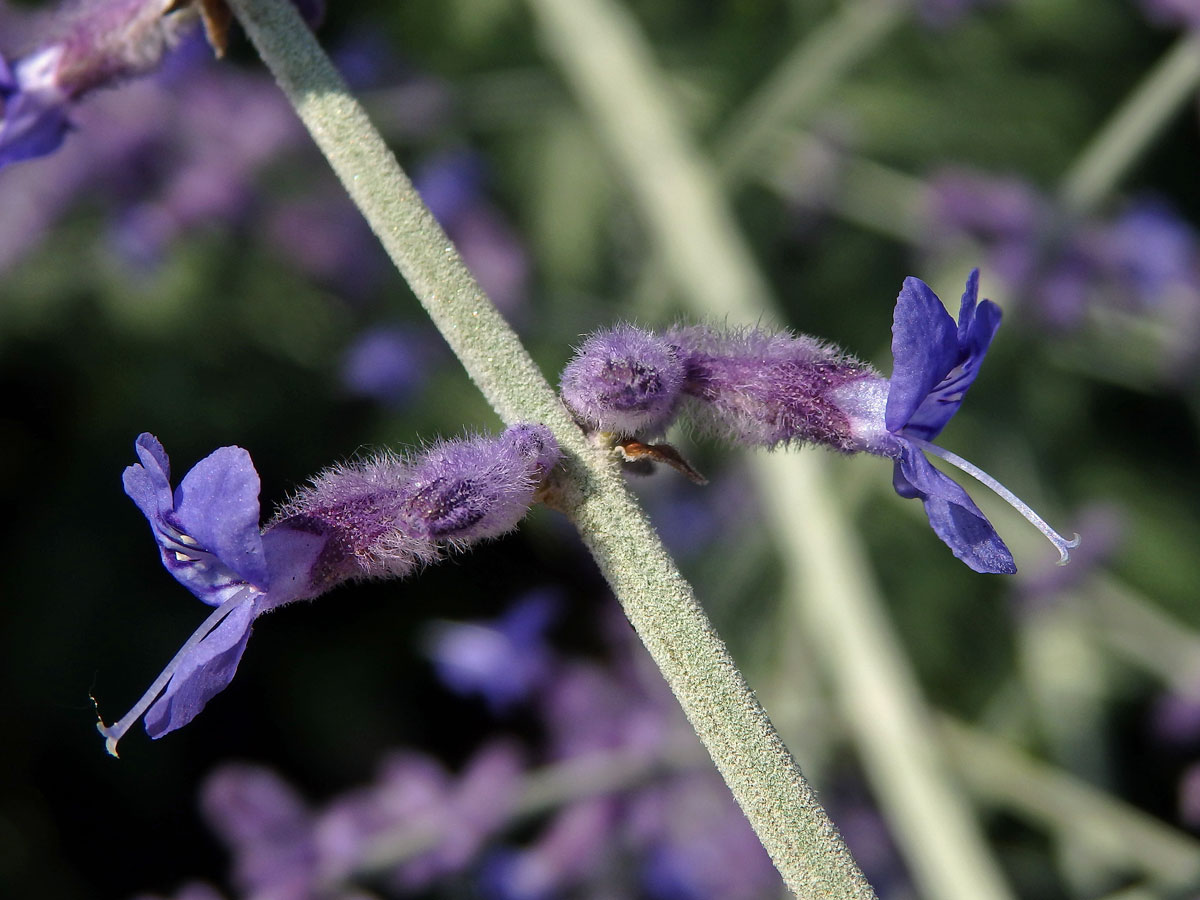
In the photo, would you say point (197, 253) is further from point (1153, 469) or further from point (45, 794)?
point (1153, 469)

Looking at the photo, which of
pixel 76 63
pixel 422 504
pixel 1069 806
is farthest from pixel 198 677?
pixel 1069 806

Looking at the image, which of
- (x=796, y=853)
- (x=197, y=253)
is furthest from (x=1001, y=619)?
(x=796, y=853)

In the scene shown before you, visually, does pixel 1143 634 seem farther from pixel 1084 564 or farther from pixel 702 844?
pixel 702 844

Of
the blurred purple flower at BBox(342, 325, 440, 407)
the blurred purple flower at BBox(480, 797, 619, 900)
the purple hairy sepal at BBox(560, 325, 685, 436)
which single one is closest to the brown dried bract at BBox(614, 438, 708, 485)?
the purple hairy sepal at BBox(560, 325, 685, 436)

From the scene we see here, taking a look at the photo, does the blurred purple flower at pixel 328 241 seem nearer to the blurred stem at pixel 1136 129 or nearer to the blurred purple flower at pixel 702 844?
the blurred purple flower at pixel 702 844

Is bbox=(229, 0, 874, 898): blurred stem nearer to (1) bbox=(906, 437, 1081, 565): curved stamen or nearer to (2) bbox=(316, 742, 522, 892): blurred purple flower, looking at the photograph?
(1) bbox=(906, 437, 1081, 565): curved stamen

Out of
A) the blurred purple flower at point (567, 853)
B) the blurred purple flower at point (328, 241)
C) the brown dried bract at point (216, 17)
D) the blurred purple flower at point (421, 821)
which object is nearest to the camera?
the brown dried bract at point (216, 17)

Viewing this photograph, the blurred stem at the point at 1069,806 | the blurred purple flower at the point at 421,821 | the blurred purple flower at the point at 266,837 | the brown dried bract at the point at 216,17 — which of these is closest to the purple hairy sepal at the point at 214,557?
the brown dried bract at the point at 216,17
